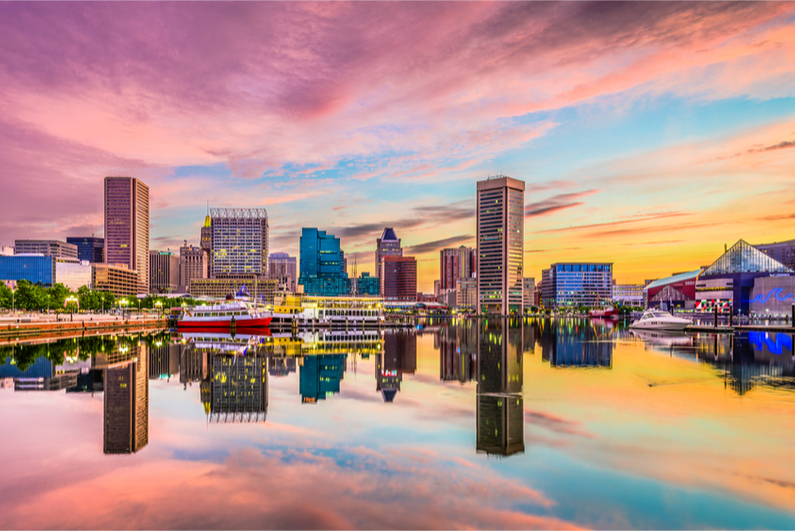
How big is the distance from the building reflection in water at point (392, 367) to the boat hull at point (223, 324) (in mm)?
48661

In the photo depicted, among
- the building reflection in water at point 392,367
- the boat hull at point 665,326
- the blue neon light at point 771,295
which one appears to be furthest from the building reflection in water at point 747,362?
the blue neon light at point 771,295

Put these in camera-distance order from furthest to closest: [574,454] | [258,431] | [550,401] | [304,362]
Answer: [304,362] → [550,401] → [258,431] → [574,454]

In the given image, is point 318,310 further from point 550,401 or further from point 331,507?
point 331,507

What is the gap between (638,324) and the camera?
114250 millimetres

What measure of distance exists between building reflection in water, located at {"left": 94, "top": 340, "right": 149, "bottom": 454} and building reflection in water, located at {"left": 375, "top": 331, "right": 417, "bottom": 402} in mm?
13695

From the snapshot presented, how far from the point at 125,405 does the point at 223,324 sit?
8395 centimetres

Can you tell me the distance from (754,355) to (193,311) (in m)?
108

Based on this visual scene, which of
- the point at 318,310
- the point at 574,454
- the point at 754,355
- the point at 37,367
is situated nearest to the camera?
the point at 574,454

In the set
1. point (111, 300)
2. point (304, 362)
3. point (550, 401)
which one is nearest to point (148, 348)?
point (304, 362)

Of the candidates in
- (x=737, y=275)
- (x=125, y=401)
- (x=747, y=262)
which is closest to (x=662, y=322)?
(x=737, y=275)

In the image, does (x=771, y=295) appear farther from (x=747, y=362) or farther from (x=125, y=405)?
(x=125, y=405)

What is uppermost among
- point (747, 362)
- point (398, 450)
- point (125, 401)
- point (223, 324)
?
point (398, 450)

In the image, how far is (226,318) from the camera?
11069 cm

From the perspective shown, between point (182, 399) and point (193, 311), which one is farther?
point (193, 311)
